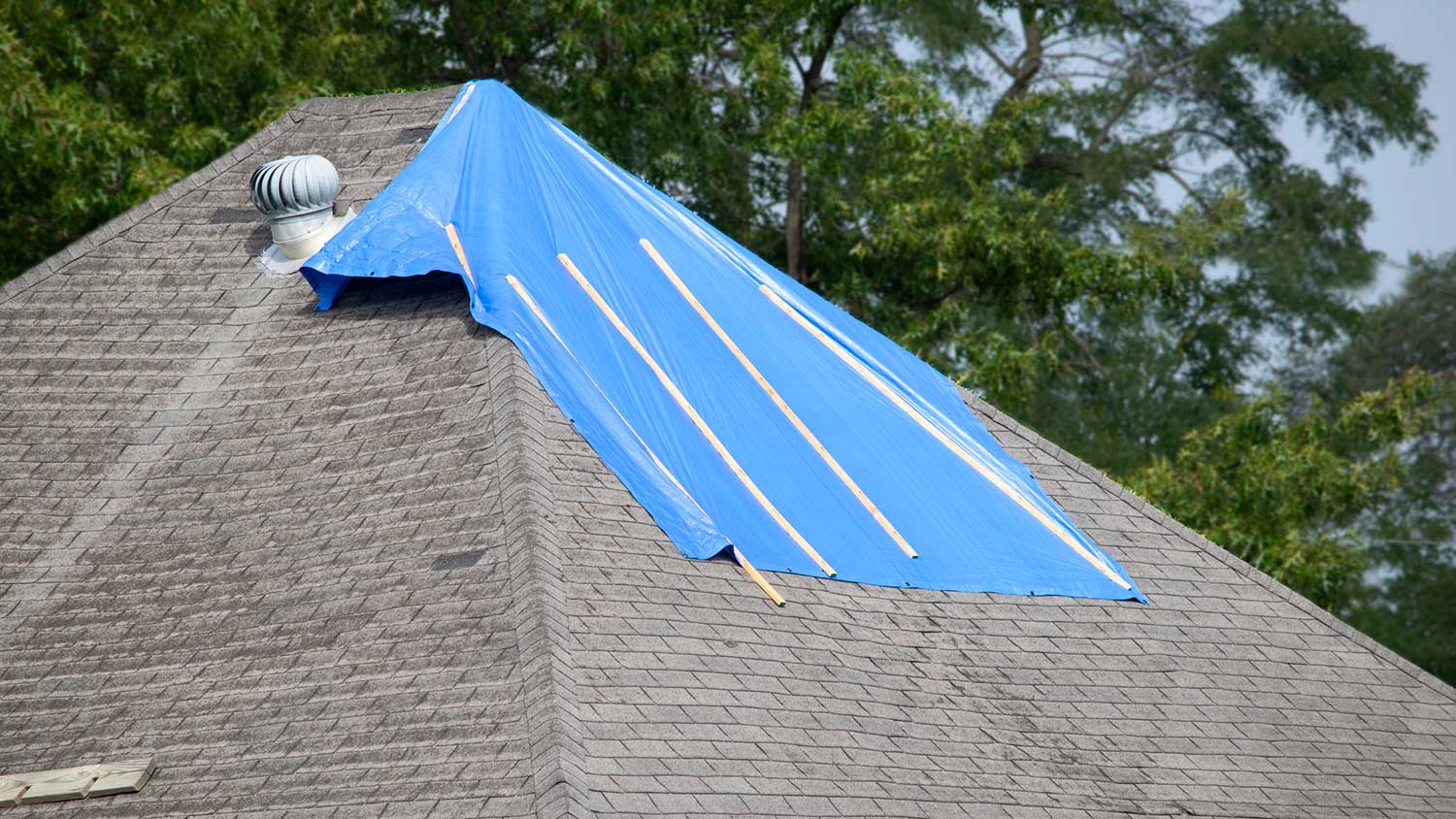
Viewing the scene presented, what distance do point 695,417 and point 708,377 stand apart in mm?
449

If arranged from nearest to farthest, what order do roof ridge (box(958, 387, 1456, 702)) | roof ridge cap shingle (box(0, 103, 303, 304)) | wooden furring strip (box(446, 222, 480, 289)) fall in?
wooden furring strip (box(446, 222, 480, 289)), roof ridge (box(958, 387, 1456, 702)), roof ridge cap shingle (box(0, 103, 303, 304))

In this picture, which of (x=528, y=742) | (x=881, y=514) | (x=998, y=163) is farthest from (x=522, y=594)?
(x=998, y=163)

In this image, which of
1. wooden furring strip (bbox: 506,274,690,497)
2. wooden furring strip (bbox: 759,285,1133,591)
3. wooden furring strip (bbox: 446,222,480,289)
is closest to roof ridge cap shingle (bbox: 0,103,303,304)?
wooden furring strip (bbox: 446,222,480,289)

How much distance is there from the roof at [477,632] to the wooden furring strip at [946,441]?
28 centimetres

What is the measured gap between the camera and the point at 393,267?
35.4 ft

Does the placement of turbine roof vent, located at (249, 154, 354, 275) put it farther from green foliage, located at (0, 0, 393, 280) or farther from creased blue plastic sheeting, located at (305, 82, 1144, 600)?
green foliage, located at (0, 0, 393, 280)

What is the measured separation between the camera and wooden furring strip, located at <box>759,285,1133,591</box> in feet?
35.8

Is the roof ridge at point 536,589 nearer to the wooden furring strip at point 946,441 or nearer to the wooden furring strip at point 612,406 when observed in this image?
the wooden furring strip at point 612,406

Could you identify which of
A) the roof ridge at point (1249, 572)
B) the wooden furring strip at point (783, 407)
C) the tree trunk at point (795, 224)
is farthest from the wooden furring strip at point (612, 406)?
the tree trunk at point (795, 224)

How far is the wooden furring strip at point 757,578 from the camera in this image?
9.44 m

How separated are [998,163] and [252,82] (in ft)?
29.7

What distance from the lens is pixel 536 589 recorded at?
848 cm

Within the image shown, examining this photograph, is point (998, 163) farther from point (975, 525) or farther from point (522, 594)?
point (522, 594)

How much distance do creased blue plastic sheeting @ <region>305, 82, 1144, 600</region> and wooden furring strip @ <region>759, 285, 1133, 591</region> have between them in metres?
0.01
